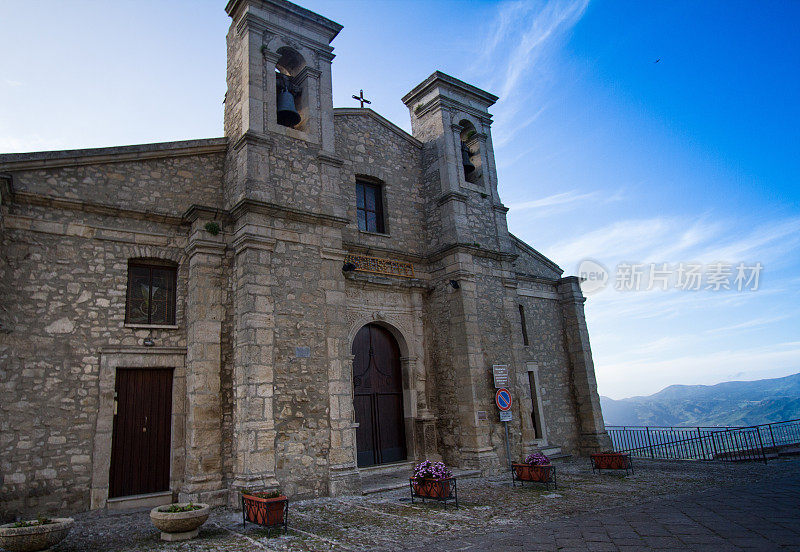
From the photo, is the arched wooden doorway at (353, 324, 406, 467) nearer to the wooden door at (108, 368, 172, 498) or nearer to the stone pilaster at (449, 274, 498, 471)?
the stone pilaster at (449, 274, 498, 471)

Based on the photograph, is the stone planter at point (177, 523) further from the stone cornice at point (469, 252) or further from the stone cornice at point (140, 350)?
the stone cornice at point (469, 252)

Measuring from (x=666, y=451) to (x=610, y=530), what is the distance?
12170 millimetres

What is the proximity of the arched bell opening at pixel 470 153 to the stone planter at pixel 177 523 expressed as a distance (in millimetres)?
11504

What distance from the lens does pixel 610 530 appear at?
6.74 meters

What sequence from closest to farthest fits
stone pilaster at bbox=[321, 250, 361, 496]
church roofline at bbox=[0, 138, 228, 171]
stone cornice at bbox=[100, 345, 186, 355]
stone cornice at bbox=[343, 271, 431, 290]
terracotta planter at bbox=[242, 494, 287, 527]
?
terracotta planter at bbox=[242, 494, 287, 527], church roofline at bbox=[0, 138, 228, 171], stone cornice at bbox=[100, 345, 186, 355], stone pilaster at bbox=[321, 250, 361, 496], stone cornice at bbox=[343, 271, 431, 290]

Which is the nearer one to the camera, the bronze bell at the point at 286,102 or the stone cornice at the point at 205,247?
the stone cornice at the point at 205,247

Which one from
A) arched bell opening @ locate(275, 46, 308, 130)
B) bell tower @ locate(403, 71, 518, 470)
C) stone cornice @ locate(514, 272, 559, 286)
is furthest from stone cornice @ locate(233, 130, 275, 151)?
stone cornice @ locate(514, 272, 559, 286)

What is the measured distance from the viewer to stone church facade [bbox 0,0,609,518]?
866 cm

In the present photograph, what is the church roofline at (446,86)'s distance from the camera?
14.7m

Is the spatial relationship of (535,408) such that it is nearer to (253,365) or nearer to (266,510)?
(253,365)

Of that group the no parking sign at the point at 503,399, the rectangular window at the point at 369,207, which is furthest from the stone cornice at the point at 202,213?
the no parking sign at the point at 503,399

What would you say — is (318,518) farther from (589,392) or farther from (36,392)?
(589,392)

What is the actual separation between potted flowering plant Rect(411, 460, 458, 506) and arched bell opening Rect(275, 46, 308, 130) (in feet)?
26.9

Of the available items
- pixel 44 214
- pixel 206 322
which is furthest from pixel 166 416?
pixel 44 214
